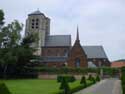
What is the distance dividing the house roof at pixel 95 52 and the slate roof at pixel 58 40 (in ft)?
24.6

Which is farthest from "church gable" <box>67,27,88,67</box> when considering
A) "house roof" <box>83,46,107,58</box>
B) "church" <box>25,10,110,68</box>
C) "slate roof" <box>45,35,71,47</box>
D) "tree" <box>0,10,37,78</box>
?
"tree" <box>0,10,37,78</box>

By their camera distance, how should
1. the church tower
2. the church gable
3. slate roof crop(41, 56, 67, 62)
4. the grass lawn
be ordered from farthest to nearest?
1. the church tower
2. slate roof crop(41, 56, 67, 62)
3. the church gable
4. the grass lawn

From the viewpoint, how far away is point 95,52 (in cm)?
8956

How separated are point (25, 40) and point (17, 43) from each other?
4.53 m

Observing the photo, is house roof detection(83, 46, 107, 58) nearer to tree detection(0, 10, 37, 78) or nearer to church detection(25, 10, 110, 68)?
church detection(25, 10, 110, 68)

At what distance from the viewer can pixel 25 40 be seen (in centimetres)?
6294

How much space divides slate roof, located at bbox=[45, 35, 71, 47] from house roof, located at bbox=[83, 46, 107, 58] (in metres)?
7.49

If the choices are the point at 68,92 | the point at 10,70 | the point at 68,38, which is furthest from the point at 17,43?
the point at 68,92

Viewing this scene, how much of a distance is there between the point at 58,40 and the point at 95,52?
12238mm

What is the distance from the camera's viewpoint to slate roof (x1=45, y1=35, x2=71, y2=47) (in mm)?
87525

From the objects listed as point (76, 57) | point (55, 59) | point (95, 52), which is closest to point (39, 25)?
point (55, 59)

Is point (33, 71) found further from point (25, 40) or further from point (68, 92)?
point (68, 92)

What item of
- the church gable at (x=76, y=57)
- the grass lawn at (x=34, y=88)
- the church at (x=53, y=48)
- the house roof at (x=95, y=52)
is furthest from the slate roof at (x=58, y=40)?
the grass lawn at (x=34, y=88)

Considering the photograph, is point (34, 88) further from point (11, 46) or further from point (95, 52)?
point (95, 52)
